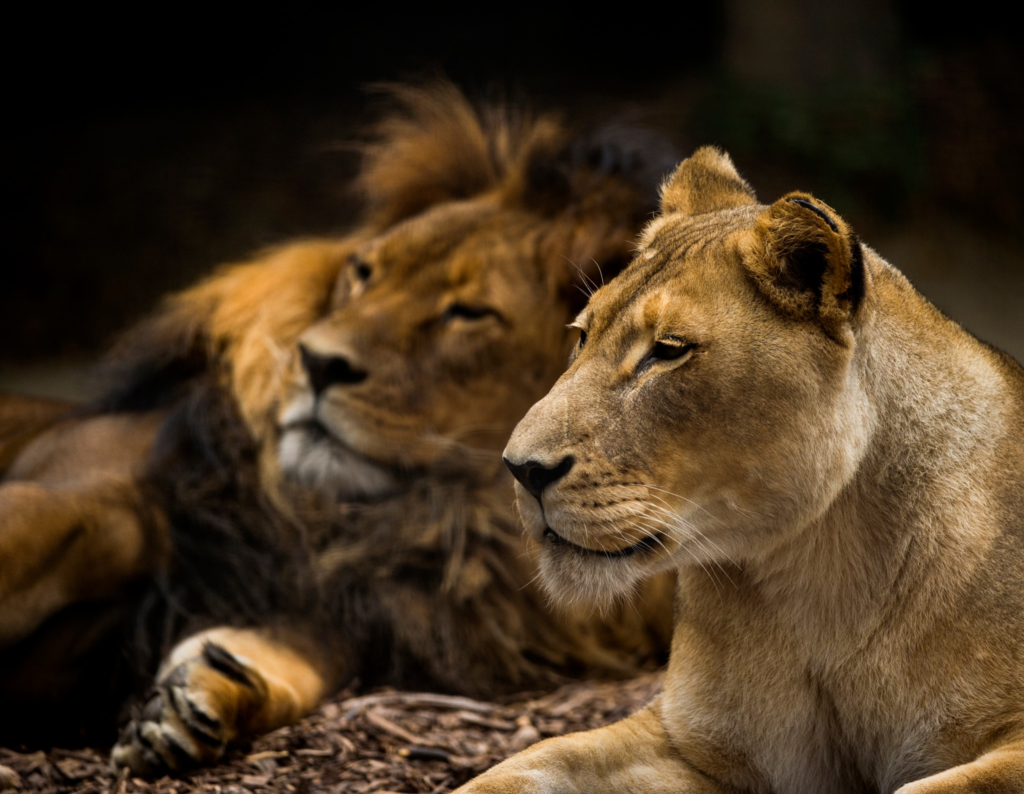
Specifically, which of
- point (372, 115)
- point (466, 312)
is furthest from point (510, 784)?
point (372, 115)

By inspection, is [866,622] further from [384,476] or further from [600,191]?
[600,191]

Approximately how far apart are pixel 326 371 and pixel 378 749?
87cm

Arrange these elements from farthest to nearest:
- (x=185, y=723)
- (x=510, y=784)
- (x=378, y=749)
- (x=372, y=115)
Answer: (x=372, y=115) → (x=378, y=749) → (x=185, y=723) → (x=510, y=784)

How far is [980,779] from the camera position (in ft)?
4.68

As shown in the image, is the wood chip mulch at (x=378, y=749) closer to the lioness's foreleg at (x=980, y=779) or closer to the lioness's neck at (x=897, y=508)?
the lioness's neck at (x=897, y=508)

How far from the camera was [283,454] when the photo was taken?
2803 millimetres

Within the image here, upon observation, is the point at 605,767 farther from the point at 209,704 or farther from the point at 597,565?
the point at 209,704

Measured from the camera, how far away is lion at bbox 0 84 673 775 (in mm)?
2703

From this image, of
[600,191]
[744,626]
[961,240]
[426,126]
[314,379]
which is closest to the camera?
[744,626]

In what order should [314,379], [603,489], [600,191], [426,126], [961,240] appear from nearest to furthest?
[603,489] → [314,379] → [600,191] → [426,126] → [961,240]

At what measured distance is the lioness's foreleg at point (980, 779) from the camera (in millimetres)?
1412

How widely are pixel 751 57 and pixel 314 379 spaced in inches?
184

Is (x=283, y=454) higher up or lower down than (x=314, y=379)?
lower down

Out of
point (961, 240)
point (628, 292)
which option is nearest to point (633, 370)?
point (628, 292)
